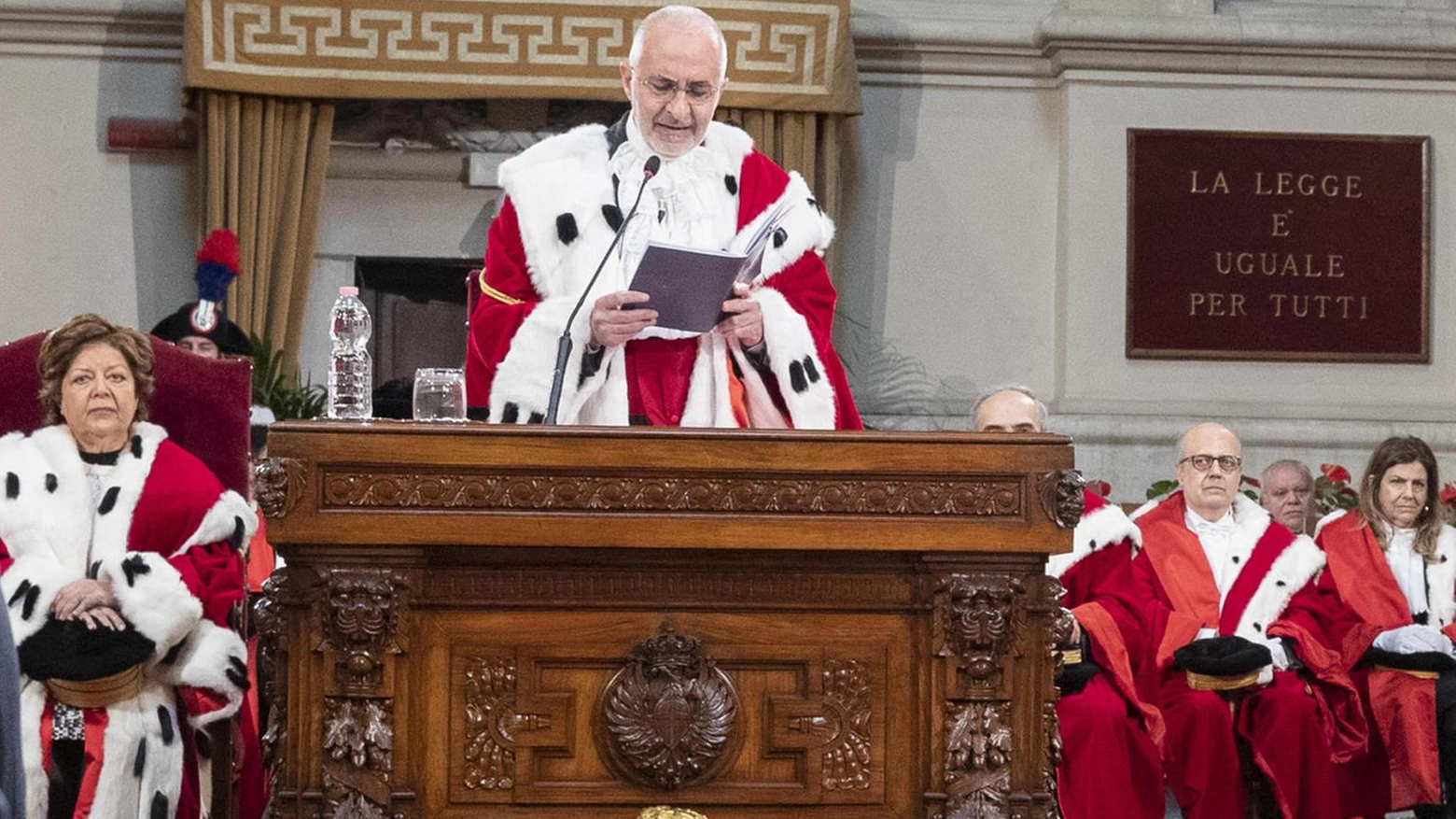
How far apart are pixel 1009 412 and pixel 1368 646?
4.06ft

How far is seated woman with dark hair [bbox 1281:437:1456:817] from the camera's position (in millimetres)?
5723

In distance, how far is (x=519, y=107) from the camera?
8.20 metres

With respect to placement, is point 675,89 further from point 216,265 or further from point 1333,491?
point 1333,491

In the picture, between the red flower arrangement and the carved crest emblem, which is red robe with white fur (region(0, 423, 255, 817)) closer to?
the carved crest emblem

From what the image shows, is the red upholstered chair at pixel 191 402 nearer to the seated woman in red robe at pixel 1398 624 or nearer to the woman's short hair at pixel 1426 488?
the seated woman in red robe at pixel 1398 624

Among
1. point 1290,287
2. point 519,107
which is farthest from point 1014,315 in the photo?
point 519,107

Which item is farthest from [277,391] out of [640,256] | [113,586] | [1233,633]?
[640,256]

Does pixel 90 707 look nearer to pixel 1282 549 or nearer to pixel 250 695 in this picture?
pixel 250 695

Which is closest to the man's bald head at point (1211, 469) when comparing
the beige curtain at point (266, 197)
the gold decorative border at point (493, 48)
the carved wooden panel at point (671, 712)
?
the gold decorative border at point (493, 48)

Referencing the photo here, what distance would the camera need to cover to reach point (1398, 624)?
19.5 feet

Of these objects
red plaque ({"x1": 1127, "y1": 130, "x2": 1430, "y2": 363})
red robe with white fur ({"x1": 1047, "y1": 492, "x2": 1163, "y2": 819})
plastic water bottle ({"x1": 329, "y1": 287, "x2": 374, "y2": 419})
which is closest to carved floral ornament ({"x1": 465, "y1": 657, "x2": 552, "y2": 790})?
plastic water bottle ({"x1": 329, "y1": 287, "x2": 374, "y2": 419})

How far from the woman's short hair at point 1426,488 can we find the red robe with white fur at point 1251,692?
295mm

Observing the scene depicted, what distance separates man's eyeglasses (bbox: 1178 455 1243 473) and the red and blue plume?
11.3ft

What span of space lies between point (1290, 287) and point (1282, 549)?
263cm
